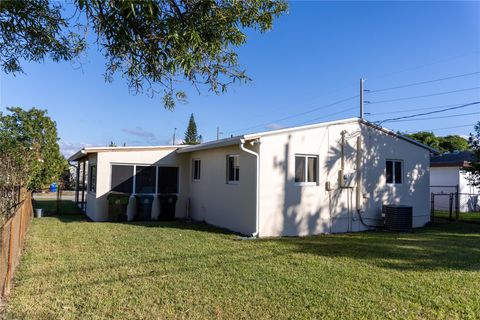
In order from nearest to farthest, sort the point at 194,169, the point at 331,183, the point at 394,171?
the point at 331,183 → the point at 394,171 → the point at 194,169

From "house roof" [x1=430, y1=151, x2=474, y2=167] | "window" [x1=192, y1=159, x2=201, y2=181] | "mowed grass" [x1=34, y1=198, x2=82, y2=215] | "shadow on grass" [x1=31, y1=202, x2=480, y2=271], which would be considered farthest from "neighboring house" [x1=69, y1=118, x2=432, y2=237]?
"house roof" [x1=430, y1=151, x2=474, y2=167]

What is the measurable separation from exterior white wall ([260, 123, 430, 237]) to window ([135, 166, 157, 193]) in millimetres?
5840

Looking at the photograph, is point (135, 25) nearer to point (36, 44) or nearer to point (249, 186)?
point (36, 44)

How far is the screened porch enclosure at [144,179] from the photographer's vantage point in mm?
14023

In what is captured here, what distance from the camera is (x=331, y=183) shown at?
11.6 meters

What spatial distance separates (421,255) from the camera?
8.13m

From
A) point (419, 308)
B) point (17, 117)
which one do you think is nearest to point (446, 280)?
point (419, 308)

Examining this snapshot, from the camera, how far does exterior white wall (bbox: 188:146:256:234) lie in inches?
421

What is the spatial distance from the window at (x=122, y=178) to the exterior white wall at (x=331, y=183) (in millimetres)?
6088

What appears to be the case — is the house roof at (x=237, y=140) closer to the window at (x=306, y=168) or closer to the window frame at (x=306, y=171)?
the window frame at (x=306, y=171)

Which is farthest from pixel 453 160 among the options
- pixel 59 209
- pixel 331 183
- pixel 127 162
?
pixel 59 209

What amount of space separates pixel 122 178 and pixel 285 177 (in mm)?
6616

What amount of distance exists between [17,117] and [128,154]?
7.21m

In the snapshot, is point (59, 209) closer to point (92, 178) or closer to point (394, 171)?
point (92, 178)
